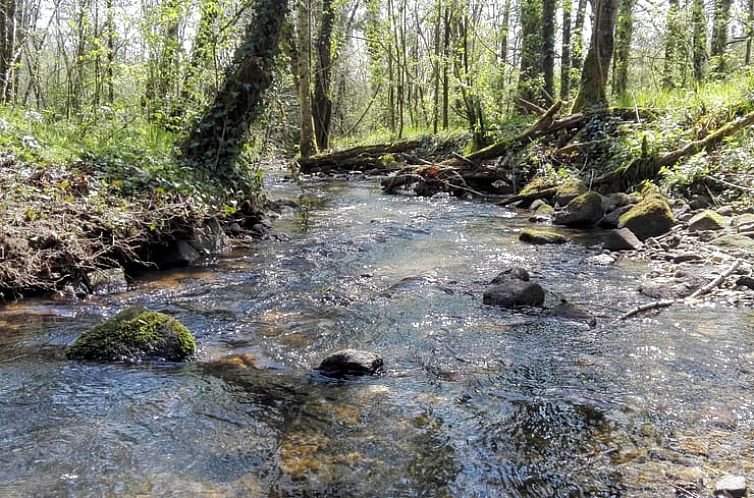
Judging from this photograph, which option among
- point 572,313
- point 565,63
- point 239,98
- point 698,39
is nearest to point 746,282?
point 572,313

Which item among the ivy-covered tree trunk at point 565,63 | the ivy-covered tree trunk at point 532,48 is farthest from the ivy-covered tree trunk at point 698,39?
the ivy-covered tree trunk at point 532,48

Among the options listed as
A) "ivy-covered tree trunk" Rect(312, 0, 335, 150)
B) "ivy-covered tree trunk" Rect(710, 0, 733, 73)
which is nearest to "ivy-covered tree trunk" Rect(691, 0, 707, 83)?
"ivy-covered tree trunk" Rect(710, 0, 733, 73)

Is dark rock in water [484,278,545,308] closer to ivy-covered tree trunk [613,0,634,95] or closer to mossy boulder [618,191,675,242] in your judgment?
mossy boulder [618,191,675,242]

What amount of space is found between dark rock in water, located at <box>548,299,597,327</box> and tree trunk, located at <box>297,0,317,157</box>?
14608 mm

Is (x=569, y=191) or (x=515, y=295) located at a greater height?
(x=569, y=191)

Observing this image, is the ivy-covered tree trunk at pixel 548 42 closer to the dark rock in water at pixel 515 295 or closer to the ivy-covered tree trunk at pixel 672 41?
the ivy-covered tree trunk at pixel 672 41

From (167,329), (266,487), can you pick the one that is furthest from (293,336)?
(266,487)

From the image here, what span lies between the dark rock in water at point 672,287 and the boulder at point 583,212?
3.89 metres

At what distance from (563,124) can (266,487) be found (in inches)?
535

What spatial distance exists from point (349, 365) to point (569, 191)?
8.86 m

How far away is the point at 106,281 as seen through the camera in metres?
6.44

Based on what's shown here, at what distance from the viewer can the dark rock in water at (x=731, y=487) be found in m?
2.73

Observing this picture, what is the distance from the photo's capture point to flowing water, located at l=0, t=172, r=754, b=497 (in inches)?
116

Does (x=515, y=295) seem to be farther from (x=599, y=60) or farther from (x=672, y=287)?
(x=599, y=60)
